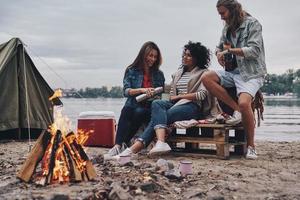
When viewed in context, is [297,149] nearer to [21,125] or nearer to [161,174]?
[161,174]

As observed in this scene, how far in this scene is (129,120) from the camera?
6.38 meters

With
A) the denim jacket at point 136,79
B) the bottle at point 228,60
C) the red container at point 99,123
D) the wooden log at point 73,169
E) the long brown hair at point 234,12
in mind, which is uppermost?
the long brown hair at point 234,12

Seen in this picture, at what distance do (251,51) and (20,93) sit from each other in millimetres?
4901

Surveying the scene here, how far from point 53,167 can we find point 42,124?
4.79m

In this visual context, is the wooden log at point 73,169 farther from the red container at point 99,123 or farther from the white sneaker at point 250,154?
the red container at point 99,123

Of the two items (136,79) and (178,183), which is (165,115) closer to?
(136,79)

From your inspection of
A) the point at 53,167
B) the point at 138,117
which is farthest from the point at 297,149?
the point at 53,167

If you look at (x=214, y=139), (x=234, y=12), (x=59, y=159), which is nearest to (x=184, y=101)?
(x=214, y=139)

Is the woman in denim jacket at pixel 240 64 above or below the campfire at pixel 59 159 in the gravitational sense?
above

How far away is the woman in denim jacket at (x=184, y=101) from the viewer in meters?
5.86

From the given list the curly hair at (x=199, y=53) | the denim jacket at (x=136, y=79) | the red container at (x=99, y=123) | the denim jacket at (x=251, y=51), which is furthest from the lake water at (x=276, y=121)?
the denim jacket at (x=251, y=51)

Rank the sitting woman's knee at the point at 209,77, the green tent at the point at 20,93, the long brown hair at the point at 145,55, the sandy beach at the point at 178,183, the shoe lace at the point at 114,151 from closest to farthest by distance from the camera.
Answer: the sandy beach at the point at 178,183 < the sitting woman's knee at the point at 209,77 < the shoe lace at the point at 114,151 < the long brown hair at the point at 145,55 < the green tent at the point at 20,93

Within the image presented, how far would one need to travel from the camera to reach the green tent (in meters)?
8.41

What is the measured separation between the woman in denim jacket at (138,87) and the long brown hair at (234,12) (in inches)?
46.4
